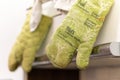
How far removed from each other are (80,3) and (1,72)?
0.96 meters

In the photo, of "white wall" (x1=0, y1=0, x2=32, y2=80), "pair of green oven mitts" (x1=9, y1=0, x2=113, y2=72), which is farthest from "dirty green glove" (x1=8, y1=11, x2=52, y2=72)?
"white wall" (x1=0, y1=0, x2=32, y2=80)

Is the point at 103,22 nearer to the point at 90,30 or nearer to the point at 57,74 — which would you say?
the point at 90,30

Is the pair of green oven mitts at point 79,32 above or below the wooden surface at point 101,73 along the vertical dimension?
above

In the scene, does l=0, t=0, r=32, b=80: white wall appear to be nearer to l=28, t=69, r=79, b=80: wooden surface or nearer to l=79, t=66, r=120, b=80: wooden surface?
l=28, t=69, r=79, b=80: wooden surface

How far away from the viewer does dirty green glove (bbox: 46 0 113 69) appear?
27.2 inches

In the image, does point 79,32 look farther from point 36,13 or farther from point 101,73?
point 36,13

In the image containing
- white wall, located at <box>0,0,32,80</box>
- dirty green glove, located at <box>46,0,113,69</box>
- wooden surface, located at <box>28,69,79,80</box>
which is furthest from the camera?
white wall, located at <box>0,0,32,80</box>

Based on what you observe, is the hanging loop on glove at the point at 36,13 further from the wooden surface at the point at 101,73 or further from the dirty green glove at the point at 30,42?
the wooden surface at the point at 101,73

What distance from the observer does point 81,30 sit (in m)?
0.71

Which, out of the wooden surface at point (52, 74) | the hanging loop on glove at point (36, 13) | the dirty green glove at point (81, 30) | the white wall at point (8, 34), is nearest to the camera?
the dirty green glove at point (81, 30)

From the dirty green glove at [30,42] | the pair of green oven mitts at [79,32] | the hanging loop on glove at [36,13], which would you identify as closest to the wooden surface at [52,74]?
the dirty green glove at [30,42]

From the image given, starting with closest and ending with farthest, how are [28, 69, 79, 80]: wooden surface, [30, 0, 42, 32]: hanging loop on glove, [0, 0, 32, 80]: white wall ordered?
[30, 0, 42, 32]: hanging loop on glove < [28, 69, 79, 80]: wooden surface < [0, 0, 32, 80]: white wall

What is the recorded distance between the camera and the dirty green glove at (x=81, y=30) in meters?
0.69

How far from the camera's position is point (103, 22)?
2.30 feet
